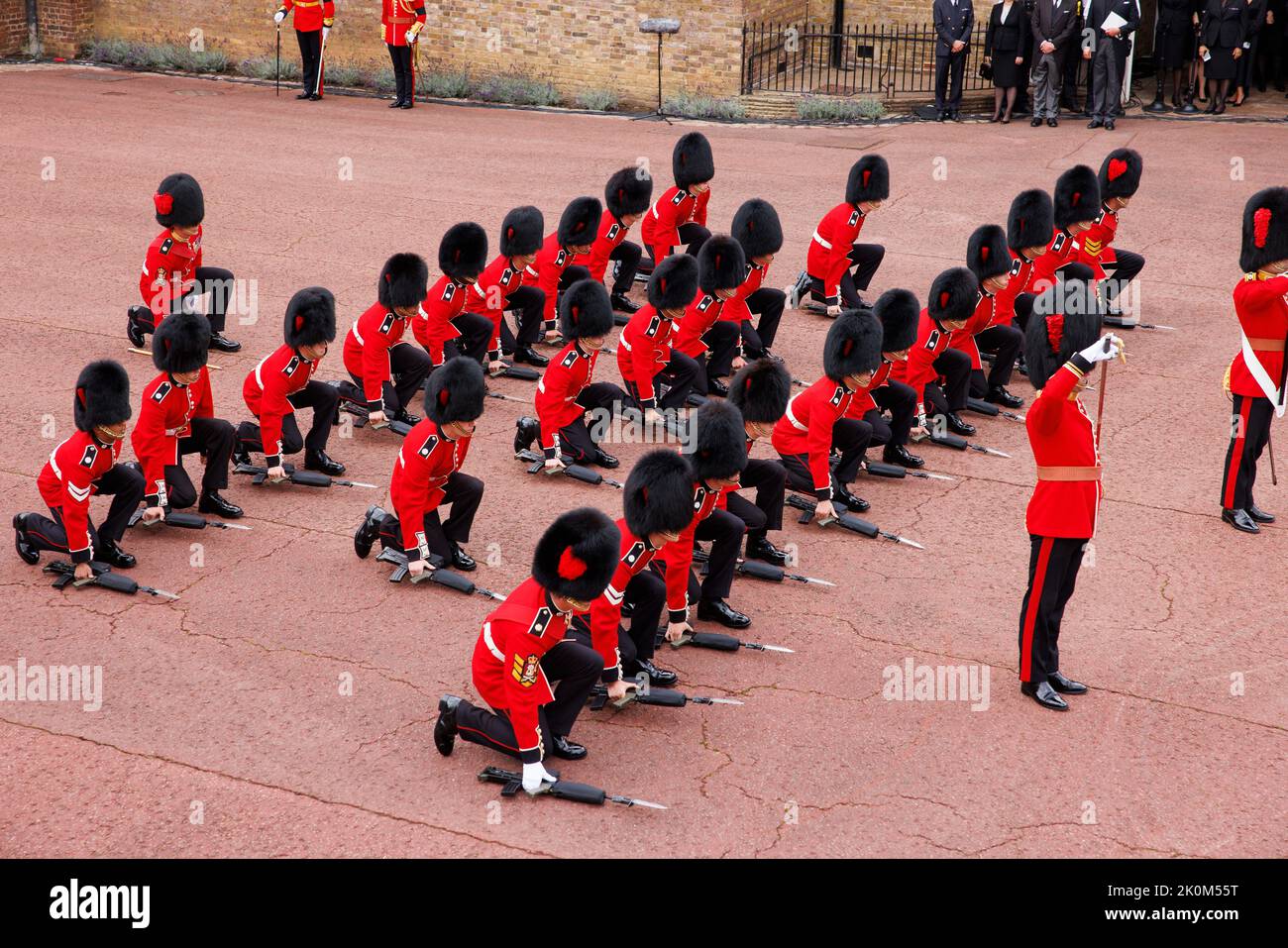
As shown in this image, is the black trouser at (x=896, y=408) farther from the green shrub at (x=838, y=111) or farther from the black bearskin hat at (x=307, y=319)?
the green shrub at (x=838, y=111)

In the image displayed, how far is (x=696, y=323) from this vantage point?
32.6 feet

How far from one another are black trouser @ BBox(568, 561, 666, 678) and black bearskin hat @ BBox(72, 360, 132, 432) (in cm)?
282

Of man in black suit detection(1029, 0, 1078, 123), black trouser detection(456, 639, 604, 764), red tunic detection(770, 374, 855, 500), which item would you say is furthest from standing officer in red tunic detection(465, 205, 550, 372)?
man in black suit detection(1029, 0, 1078, 123)

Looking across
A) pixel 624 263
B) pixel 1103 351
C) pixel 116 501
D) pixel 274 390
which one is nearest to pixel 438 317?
pixel 274 390

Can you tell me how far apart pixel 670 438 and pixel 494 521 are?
63.6 inches

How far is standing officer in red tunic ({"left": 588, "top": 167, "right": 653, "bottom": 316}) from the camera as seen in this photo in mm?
11438

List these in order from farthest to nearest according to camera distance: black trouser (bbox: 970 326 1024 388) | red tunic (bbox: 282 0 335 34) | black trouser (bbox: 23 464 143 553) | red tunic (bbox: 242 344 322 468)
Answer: red tunic (bbox: 282 0 335 34)
black trouser (bbox: 970 326 1024 388)
red tunic (bbox: 242 344 322 468)
black trouser (bbox: 23 464 143 553)

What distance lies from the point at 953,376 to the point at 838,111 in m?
9.60

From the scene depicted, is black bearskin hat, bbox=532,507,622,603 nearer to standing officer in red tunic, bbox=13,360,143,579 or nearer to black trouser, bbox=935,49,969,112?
standing officer in red tunic, bbox=13,360,143,579

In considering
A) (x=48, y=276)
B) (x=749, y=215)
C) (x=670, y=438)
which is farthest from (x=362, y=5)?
(x=670, y=438)

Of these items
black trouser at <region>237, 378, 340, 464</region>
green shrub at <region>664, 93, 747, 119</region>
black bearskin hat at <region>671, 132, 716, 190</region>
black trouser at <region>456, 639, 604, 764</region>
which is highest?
green shrub at <region>664, 93, 747, 119</region>

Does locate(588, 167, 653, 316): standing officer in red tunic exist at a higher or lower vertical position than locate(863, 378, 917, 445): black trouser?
higher

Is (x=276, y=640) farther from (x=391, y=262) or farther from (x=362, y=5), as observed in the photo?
(x=362, y=5)

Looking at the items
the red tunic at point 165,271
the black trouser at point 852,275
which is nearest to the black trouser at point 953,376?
the black trouser at point 852,275
